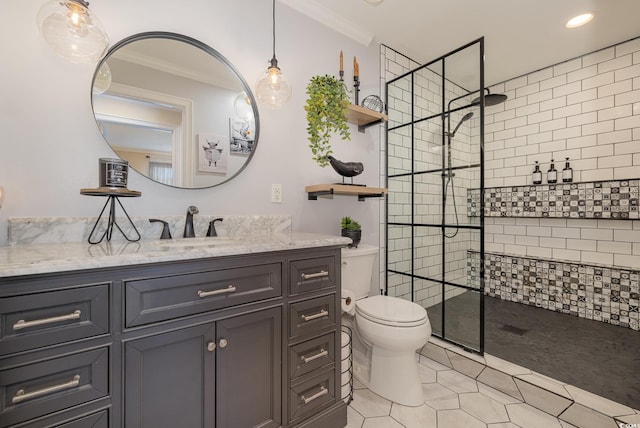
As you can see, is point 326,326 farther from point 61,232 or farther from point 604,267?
point 604,267

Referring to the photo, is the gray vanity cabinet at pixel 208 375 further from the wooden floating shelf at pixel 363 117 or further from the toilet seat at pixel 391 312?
the wooden floating shelf at pixel 363 117

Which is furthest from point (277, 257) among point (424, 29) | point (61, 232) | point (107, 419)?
point (424, 29)

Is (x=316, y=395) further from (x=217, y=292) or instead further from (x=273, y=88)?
(x=273, y=88)

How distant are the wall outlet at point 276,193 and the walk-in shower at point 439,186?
1.08 meters

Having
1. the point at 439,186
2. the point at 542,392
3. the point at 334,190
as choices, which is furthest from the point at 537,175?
the point at 334,190

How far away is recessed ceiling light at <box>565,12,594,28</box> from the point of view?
2.06 m

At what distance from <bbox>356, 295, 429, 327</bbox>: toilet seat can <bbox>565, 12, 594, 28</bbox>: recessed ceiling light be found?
254 centimetres

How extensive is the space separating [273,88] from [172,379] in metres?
1.45

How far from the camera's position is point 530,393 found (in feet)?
4.93

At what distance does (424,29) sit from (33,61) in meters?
2.49

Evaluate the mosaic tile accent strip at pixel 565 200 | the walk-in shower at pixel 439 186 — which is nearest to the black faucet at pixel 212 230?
the walk-in shower at pixel 439 186

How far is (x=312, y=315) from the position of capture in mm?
1203

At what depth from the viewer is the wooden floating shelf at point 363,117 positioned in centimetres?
200

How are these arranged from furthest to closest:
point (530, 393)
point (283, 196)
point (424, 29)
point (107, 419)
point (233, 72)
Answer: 1. point (424, 29)
2. point (283, 196)
3. point (233, 72)
4. point (530, 393)
5. point (107, 419)
